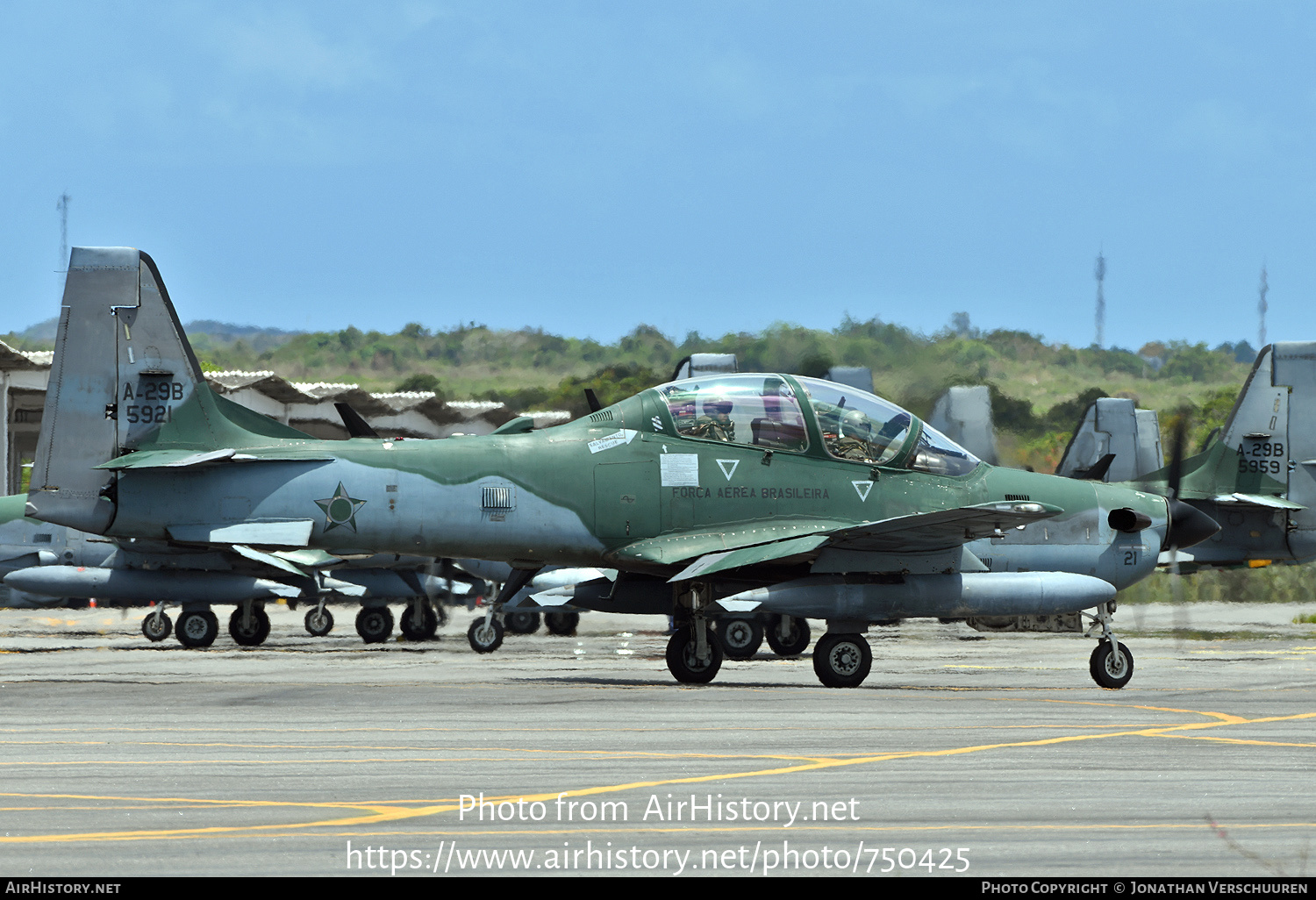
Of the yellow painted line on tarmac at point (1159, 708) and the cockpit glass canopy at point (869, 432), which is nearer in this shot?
the yellow painted line on tarmac at point (1159, 708)

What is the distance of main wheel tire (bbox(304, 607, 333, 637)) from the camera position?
32.1 m

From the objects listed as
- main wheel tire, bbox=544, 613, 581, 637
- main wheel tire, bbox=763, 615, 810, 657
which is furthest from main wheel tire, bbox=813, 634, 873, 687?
main wheel tire, bbox=544, 613, 581, 637

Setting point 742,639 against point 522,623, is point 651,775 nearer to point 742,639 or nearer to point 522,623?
point 742,639

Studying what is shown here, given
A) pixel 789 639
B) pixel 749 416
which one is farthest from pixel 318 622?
pixel 749 416

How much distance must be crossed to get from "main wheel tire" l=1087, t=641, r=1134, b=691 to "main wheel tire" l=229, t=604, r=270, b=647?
17613 mm

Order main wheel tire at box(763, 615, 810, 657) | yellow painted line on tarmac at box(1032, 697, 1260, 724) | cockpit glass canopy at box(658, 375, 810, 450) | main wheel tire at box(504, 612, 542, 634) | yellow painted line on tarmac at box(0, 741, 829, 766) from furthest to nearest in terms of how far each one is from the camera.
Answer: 1. main wheel tire at box(504, 612, 542, 634)
2. main wheel tire at box(763, 615, 810, 657)
3. cockpit glass canopy at box(658, 375, 810, 450)
4. yellow painted line on tarmac at box(1032, 697, 1260, 724)
5. yellow painted line on tarmac at box(0, 741, 829, 766)

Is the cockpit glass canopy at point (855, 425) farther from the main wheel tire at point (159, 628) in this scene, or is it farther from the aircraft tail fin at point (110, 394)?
the main wheel tire at point (159, 628)

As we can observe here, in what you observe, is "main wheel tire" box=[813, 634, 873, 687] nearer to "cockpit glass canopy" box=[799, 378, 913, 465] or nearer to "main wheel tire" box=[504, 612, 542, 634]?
"cockpit glass canopy" box=[799, 378, 913, 465]

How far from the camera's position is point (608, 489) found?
52.1 feet

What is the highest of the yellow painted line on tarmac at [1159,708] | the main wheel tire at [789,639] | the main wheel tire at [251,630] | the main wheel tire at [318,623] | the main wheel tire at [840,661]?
the main wheel tire at [840,661]

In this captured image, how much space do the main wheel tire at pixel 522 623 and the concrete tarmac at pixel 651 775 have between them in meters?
12.4

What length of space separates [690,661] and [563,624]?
1518 cm

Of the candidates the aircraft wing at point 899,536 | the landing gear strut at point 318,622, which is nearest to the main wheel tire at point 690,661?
the aircraft wing at point 899,536

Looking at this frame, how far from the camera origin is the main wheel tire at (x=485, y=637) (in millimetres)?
24734
